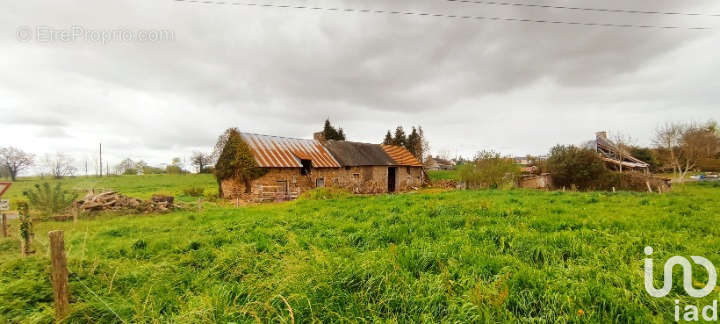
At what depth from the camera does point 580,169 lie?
779 inches

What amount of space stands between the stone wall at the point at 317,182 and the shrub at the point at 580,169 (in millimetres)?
13626

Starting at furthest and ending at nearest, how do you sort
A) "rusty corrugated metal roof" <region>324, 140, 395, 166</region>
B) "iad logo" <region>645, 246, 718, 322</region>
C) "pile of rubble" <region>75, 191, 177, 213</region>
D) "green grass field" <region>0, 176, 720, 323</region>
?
"rusty corrugated metal roof" <region>324, 140, 395, 166</region> < "pile of rubble" <region>75, 191, 177, 213</region> < "green grass field" <region>0, 176, 720, 323</region> < "iad logo" <region>645, 246, 718, 322</region>

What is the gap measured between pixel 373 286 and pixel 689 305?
3.29 metres

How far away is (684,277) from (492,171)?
19503mm

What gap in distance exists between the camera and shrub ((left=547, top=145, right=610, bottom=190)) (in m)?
19.6

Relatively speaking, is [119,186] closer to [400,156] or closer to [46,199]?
[46,199]

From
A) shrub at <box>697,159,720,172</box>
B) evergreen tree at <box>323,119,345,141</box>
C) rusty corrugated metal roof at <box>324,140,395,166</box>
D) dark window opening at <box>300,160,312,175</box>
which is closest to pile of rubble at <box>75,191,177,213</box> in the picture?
dark window opening at <box>300,160,312,175</box>

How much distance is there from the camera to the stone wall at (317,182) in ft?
59.5

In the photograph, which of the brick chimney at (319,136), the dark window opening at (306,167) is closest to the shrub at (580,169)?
the dark window opening at (306,167)

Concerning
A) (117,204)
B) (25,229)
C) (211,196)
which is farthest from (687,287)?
(211,196)

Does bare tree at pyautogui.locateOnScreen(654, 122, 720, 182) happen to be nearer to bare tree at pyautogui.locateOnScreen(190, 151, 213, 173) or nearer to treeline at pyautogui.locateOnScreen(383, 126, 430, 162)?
treeline at pyautogui.locateOnScreen(383, 126, 430, 162)

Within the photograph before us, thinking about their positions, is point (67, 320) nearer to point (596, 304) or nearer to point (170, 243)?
point (170, 243)

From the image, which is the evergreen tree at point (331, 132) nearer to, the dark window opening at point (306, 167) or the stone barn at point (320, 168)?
the stone barn at point (320, 168)

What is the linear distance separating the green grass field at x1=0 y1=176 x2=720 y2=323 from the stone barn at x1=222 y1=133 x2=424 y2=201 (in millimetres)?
11788
